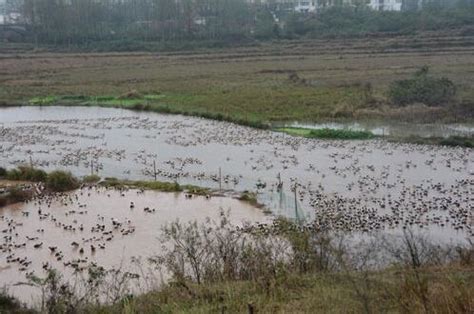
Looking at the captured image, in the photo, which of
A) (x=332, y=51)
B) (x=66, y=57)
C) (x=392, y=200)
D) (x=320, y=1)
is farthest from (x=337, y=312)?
(x=320, y=1)

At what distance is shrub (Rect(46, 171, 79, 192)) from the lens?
1906 cm

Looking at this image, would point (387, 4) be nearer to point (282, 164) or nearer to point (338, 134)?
point (338, 134)

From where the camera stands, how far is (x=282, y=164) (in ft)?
68.8

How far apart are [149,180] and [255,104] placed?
47.0 feet

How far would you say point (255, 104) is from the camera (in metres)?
33.2

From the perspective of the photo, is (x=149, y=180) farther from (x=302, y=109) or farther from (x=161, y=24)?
(x=161, y=24)

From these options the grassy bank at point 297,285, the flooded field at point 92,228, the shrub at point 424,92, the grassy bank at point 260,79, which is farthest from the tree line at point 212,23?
the grassy bank at point 297,285

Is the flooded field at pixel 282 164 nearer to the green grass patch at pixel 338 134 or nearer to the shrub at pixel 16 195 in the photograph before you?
the green grass patch at pixel 338 134

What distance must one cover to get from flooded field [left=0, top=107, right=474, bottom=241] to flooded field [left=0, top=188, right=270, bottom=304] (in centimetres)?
197

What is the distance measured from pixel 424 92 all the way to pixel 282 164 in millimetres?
12585

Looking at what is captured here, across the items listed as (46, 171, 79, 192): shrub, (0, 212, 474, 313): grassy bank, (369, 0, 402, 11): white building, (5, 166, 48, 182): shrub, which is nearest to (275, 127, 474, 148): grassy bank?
(46, 171, 79, 192): shrub

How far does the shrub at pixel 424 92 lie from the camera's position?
3014cm

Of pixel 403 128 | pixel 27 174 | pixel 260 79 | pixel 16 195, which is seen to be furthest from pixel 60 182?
pixel 260 79

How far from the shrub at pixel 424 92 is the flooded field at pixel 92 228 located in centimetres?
1634
